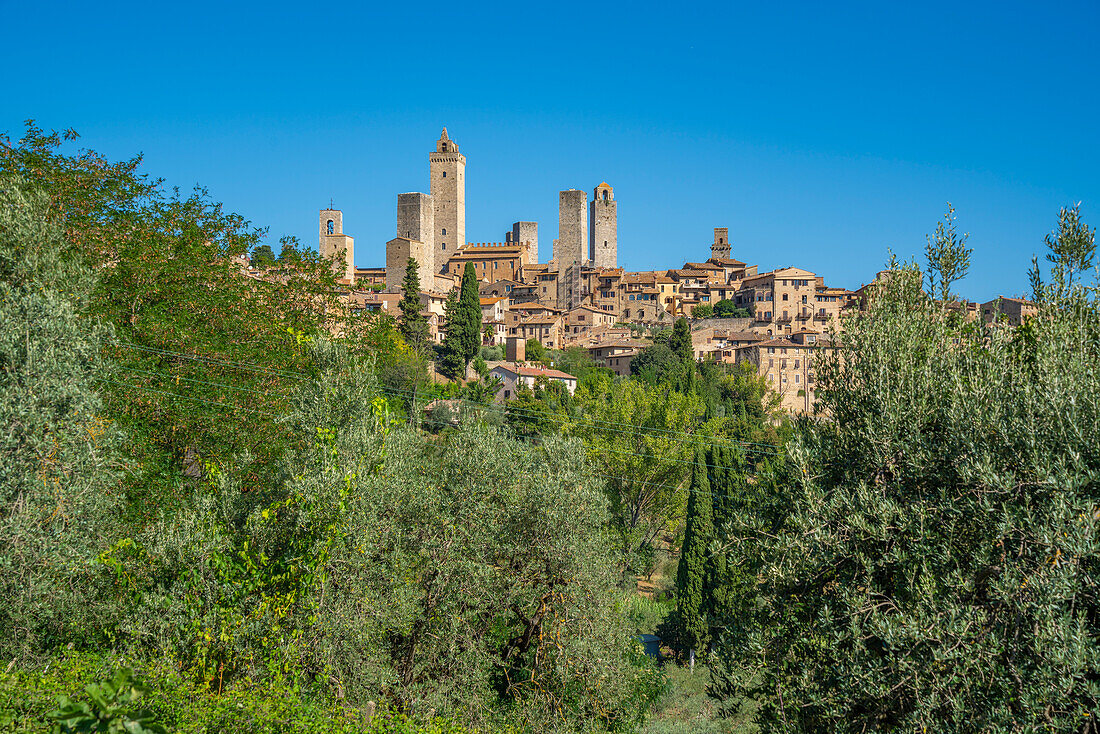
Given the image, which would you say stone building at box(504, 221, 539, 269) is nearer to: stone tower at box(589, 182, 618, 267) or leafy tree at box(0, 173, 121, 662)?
stone tower at box(589, 182, 618, 267)

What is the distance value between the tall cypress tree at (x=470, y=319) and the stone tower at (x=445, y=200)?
153 ft

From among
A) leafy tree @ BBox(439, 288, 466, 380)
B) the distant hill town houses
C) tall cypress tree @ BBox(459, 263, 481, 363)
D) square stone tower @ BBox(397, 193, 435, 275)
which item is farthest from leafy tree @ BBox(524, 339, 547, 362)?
square stone tower @ BBox(397, 193, 435, 275)

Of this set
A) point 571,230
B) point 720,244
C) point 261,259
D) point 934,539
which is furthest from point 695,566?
point 720,244

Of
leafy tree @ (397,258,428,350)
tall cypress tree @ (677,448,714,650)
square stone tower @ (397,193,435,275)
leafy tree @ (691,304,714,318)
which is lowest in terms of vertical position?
tall cypress tree @ (677,448,714,650)

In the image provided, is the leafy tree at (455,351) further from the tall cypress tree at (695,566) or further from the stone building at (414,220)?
the stone building at (414,220)

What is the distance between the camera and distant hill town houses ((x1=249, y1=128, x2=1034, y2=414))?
81188 millimetres

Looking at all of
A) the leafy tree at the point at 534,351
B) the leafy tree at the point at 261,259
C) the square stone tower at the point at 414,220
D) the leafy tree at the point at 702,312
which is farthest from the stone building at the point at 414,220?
the leafy tree at the point at 261,259

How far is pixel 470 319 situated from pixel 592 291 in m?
43.7

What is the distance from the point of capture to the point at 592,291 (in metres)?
104

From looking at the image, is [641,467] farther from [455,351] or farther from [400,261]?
[400,261]

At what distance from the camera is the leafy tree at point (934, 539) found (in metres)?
6.39

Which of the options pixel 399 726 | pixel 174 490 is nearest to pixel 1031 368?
pixel 399 726

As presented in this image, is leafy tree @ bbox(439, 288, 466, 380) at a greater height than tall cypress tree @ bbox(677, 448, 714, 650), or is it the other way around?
leafy tree @ bbox(439, 288, 466, 380)

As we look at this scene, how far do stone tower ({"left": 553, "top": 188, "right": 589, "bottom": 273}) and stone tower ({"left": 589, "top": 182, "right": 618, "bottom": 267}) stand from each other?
7.15ft
